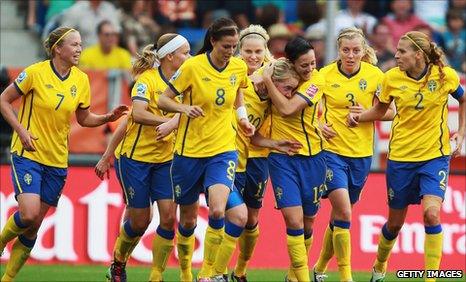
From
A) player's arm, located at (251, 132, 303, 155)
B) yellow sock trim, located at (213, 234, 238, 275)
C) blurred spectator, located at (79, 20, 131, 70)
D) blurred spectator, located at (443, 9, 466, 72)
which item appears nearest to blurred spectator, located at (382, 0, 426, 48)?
blurred spectator, located at (443, 9, 466, 72)

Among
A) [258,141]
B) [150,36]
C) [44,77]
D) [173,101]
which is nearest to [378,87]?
[258,141]

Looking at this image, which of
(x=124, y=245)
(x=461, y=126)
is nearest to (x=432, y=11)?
(x=461, y=126)

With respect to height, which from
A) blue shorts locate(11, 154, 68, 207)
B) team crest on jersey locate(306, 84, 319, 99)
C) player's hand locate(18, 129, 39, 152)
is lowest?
blue shorts locate(11, 154, 68, 207)

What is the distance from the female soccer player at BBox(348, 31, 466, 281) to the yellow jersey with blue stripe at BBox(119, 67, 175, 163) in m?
2.20

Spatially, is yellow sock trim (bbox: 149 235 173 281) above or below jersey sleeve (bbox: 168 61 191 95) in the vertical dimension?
below

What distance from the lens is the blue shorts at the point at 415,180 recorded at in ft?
45.4

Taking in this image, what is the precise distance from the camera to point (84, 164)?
18.2 meters

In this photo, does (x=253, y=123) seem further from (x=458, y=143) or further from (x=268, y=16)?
(x=268, y=16)

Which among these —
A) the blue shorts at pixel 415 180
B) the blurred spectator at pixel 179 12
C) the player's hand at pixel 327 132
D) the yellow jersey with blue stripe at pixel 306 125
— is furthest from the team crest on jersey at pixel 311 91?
the blurred spectator at pixel 179 12

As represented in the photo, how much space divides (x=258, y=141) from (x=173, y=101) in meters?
1.08

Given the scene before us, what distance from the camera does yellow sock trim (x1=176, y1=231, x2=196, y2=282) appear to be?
14.1 metres

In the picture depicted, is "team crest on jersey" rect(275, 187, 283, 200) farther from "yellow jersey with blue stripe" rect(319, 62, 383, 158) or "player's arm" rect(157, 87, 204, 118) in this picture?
"yellow jersey with blue stripe" rect(319, 62, 383, 158)

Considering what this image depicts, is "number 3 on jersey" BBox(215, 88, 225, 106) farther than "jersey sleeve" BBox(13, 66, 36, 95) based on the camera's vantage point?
No

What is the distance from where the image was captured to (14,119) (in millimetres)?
13750
